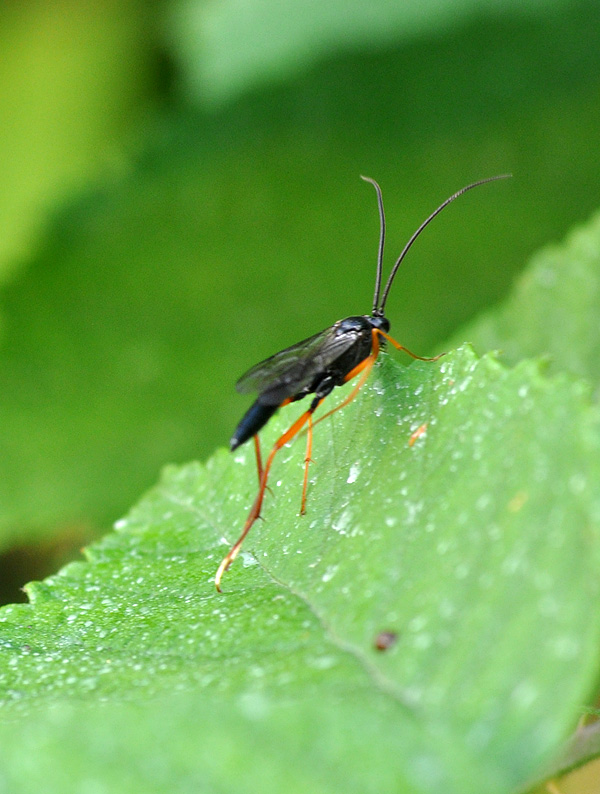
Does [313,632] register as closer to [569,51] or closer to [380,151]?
[380,151]

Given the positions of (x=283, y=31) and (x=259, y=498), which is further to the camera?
(x=283, y=31)

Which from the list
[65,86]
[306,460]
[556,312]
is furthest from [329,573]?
[65,86]

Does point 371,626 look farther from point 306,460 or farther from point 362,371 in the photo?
point 362,371

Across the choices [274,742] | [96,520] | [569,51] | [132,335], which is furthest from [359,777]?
[569,51]

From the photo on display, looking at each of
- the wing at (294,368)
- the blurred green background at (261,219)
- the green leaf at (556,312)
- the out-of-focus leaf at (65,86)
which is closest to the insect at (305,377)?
the wing at (294,368)

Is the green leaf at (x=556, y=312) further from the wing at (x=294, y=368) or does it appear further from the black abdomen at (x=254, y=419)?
the black abdomen at (x=254, y=419)

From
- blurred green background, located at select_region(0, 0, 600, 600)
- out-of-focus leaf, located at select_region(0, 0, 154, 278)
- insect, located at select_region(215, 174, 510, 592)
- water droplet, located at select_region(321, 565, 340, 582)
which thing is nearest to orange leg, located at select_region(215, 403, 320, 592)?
insect, located at select_region(215, 174, 510, 592)
